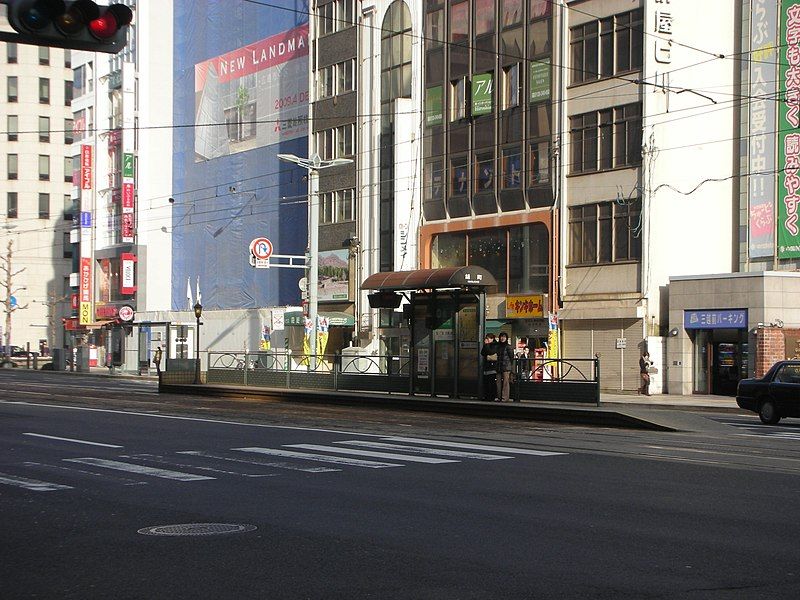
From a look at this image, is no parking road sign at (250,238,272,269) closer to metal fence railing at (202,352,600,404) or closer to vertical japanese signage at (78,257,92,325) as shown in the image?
metal fence railing at (202,352,600,404)

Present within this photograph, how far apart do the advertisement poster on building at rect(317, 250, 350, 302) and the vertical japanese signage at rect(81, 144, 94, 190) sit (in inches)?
1142

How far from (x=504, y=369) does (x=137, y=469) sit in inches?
605

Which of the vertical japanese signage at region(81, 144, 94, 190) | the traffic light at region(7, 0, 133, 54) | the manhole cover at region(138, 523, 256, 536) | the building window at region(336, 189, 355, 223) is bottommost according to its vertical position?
the manhole cover at region(138, 523, 256, 536)

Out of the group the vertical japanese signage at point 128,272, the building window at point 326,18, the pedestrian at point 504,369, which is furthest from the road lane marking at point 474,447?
the vertical japanese signage at point 128,272

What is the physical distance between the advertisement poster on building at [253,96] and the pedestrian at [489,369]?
3700cm

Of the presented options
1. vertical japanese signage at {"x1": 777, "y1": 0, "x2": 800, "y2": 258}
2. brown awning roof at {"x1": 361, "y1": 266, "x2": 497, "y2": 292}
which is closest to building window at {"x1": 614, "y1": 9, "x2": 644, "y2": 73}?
vertical japanese signage at {"x1": 777, "y1": 0, "x2": 800, "y2": 258}

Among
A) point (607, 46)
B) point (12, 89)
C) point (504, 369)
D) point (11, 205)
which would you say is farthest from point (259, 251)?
point (12, 89)

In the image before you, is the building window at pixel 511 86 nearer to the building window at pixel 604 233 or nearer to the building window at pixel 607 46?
the building window at pixel 607 46

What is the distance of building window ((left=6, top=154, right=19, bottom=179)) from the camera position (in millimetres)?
104000

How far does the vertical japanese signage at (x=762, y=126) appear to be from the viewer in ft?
141

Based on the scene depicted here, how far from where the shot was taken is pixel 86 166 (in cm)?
8212

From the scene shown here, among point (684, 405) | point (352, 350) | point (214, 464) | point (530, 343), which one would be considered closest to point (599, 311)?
point (530, 343)

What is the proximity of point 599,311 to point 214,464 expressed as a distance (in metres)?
31.6

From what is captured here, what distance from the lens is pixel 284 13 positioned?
66938 mm
